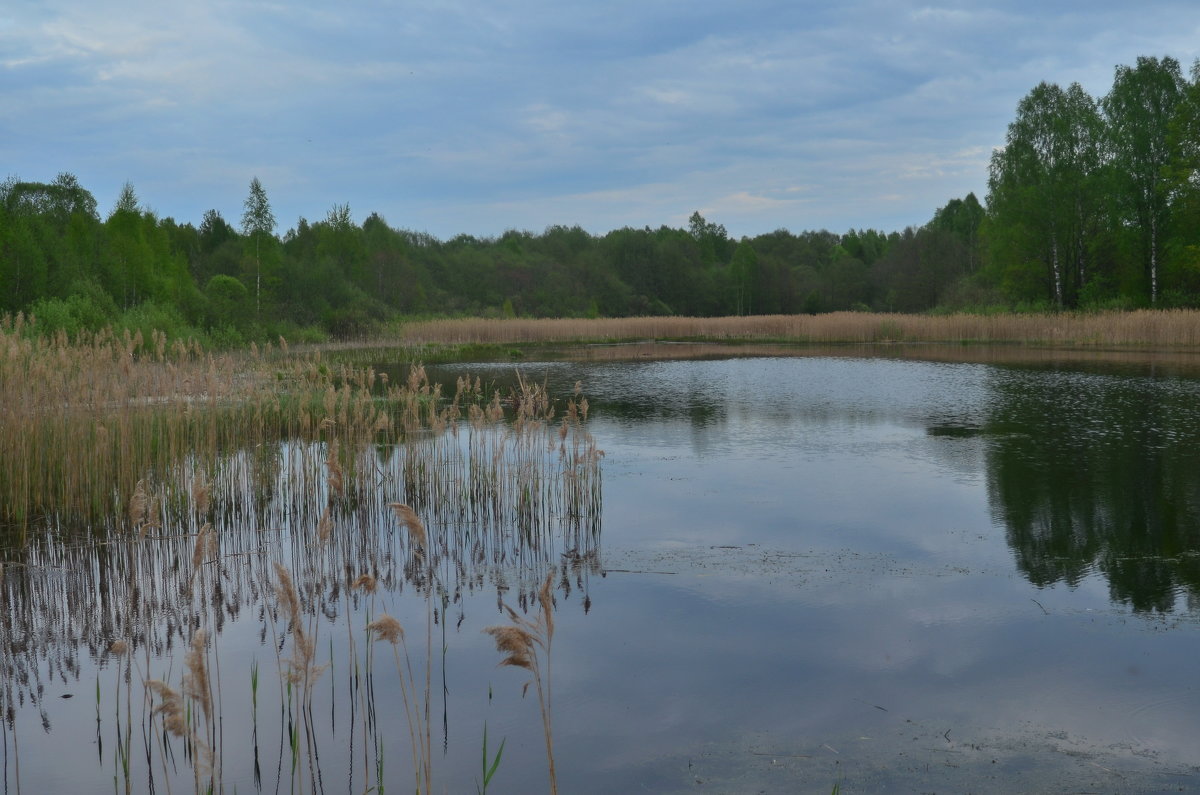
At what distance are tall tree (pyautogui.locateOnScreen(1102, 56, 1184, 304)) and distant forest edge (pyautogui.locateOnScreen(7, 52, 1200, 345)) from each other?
0.05 metres

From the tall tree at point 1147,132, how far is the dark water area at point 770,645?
29.7m

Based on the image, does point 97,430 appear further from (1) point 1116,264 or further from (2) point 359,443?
(1) point 1116,264

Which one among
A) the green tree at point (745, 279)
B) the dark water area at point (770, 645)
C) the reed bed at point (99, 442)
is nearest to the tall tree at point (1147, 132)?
the dark water area at point (770, 645)

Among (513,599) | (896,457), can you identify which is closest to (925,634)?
(513,599)

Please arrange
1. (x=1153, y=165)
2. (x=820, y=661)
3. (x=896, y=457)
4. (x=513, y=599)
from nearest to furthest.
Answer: (x=820, y=661) < (x=513, y=599) < (x=896, y=457) < (x=1153, y=165)

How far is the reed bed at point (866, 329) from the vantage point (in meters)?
27.8

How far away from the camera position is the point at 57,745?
3.80 metres

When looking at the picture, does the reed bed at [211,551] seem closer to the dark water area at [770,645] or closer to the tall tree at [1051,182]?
the dark water area at [770,645]

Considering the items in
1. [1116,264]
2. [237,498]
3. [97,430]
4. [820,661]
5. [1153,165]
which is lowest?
[820,661]

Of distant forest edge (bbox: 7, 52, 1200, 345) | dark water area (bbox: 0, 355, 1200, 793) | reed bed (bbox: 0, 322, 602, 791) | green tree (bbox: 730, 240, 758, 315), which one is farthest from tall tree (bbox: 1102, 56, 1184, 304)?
green tree (bbox: 730, 240, 758, 315)

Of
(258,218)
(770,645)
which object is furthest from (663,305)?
(770,645)

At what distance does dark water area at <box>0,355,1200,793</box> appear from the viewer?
3.66 m

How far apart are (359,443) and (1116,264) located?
37125 mm

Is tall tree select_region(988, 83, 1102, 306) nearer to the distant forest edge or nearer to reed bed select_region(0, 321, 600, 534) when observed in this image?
the distant forest edge
